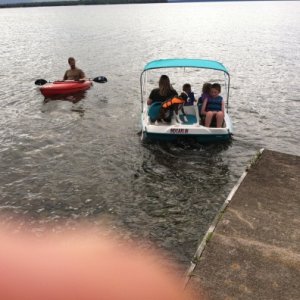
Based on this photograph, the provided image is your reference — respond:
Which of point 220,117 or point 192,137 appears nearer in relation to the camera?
point 192,137

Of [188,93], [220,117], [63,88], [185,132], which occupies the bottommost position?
[63,88]

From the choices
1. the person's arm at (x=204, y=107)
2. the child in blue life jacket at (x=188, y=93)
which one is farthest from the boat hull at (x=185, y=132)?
the child in blue life jacket at (x=188, y=93)

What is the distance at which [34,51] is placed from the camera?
151ft

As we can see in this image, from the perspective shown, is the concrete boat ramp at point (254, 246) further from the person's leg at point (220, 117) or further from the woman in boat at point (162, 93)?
the woman in boat at point (162, 93)

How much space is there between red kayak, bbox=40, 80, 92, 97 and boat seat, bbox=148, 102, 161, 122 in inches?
337

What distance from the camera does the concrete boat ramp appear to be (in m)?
6.55

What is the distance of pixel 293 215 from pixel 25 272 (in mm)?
6665

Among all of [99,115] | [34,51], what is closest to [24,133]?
[99,115]

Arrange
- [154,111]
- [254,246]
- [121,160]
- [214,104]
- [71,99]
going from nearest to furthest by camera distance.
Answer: [254,246] → [121,160] → [214,104] → [154,111] → [71,99]

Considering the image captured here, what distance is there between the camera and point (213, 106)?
1477 cm

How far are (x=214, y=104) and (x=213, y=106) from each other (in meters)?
0.10

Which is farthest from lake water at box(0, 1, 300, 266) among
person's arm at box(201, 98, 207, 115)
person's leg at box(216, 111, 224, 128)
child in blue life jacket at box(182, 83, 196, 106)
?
child in blue life jacket at box(182, 83, 196, 106)

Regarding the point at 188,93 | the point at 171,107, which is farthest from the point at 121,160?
the point at 188,93

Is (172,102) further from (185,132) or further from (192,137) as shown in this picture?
(192,137)
